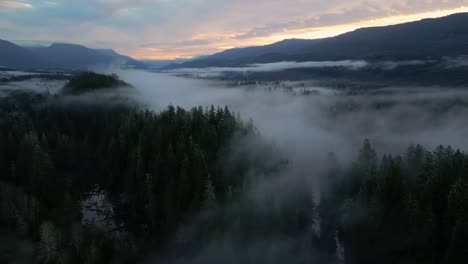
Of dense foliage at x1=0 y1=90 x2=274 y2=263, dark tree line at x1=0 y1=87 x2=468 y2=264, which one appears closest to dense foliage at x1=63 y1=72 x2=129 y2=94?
dense foliage at x1=0 y1=90 x2=274 y2=263

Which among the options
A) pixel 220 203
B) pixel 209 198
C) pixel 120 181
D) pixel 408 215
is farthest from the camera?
pixel 120 181

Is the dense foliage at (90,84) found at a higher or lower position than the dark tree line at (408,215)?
higher

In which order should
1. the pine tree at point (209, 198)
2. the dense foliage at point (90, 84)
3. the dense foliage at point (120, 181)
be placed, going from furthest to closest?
the dense foliage at point (90, 84) → the pine tree at point (209, 198) → the dense foliage at point (120, 181)

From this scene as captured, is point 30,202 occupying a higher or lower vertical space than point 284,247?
higher

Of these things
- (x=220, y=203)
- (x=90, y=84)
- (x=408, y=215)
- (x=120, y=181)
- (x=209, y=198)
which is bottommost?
(x=120, y=181)

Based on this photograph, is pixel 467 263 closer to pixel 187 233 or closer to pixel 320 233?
pixel 320 233

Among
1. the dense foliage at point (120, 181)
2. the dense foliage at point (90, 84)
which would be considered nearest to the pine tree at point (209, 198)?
the dense foliage at point (120, 181)

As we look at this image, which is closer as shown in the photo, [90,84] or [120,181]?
[120,181]

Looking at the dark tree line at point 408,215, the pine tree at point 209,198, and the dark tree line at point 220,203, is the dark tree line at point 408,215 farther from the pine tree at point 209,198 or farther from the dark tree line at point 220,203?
the pine tree at point 209,198

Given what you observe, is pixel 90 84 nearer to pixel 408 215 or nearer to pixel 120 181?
pixel 120 181

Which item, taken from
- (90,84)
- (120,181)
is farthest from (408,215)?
(90,84)

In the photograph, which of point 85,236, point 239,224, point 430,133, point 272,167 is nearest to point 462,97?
point 430,133
